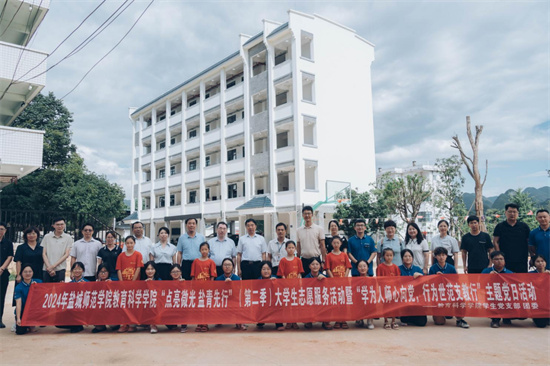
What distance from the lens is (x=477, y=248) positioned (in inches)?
260

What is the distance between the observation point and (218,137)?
27.7 m

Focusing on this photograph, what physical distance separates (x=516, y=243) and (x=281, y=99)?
62.0 feet

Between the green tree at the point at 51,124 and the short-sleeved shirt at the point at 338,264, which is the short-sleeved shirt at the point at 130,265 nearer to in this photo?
the short-sleeved shirt at the point at 338,264

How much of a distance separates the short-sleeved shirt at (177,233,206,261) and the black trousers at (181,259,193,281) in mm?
65

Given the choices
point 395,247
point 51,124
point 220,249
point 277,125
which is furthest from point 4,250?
point 51,124

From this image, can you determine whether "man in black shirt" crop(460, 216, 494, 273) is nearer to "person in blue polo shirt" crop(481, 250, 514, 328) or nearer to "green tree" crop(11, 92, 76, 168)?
"person in blue polo shirt" crop(481, 250, 514, 328)

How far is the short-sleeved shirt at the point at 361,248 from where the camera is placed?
6.83 m

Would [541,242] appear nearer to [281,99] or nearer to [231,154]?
[281,99]

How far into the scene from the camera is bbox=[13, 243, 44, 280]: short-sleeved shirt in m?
6.43

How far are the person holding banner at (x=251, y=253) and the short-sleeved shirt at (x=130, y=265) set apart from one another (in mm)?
1641

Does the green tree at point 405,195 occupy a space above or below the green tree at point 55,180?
below

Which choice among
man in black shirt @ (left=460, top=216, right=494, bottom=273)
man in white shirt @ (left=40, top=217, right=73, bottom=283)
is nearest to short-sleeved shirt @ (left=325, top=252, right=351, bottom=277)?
man in black shirt @ (left=460, top=216, right=494, bottom=273)

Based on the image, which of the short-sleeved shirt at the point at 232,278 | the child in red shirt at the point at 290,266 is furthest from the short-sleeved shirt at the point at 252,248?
the child in red shirt at the point at 290,266

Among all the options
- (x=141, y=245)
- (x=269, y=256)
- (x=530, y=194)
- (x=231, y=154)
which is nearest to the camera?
(x=141, y=245)
